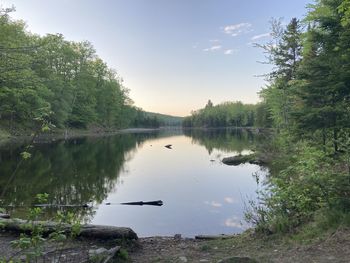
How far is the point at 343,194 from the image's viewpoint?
22.4 ft

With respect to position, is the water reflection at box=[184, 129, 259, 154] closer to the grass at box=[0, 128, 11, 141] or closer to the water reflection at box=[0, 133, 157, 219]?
the water reflection at box=[0, 133, 157, 219]

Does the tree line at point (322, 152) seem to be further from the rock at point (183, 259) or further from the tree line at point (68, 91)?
the tree line at point (68, 91)

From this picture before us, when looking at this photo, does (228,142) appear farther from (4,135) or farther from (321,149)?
(321,149)

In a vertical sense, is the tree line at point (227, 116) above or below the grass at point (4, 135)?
above

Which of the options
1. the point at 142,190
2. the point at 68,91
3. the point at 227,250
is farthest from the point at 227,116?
the point at 227,250

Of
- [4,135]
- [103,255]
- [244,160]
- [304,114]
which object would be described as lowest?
[244,160]

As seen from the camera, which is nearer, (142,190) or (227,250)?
(227,250)

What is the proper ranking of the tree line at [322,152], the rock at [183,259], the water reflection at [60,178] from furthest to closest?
the water reflection at [60,178] → the tree line at [322,152] → the rock at [183,259]

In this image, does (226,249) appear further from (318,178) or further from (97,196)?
(97,196)

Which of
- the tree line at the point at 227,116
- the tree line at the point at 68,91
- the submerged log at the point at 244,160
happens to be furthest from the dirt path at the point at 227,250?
the tree line at the point at 227,116

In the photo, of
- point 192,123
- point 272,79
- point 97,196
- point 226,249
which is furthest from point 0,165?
point 192,123

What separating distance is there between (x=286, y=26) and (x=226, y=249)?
27016 millimetres

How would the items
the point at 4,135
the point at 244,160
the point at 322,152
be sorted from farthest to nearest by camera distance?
the point at 4,135 < the point at 244,160 < the point at 322,152

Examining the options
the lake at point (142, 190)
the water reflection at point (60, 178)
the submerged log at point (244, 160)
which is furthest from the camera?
the submerged log at point (244, 160)
